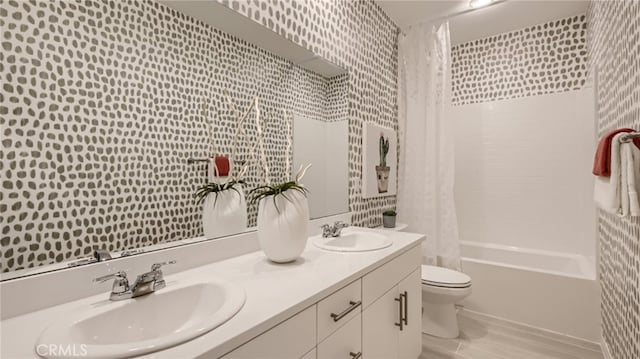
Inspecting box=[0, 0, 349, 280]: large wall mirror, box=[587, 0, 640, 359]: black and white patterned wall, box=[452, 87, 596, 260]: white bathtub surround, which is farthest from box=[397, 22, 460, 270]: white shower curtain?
box=[0, 0, 349, 280]: large wall mirror

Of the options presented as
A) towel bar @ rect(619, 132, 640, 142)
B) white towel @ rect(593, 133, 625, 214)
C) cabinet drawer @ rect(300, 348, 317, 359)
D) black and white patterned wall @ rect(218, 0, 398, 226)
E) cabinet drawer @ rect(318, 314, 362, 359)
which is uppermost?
black and white patterned wall @ rect(218, 0, 398, 226)

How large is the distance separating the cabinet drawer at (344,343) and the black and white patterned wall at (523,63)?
289 cm

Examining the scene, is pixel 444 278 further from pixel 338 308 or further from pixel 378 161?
pixel 338 308

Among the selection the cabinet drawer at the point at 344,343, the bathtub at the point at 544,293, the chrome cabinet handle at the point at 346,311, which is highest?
the chrome cabinet handle at the point at 346,311

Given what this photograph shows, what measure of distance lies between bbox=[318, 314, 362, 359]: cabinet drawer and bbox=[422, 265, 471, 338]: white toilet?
112 cm

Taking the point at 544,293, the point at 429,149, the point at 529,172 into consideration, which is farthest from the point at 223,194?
the point at 529,172

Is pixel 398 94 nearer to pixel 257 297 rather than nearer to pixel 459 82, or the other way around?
pixel 459 82

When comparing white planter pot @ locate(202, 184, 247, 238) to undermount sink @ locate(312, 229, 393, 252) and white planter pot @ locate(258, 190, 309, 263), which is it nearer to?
white planter pot @ locate(258, 190, 309, 263)

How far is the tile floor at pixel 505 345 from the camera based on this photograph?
6.15 feet

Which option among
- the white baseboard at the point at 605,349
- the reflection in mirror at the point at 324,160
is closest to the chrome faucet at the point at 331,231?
the reflection in mirror at the point at 324,160

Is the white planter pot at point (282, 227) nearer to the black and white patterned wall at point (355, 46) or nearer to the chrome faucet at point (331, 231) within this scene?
the chrome faucet at point (331, 231)

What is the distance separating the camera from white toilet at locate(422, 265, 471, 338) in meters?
1.98

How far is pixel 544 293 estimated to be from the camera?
2176mm

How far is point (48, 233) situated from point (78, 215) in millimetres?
81
